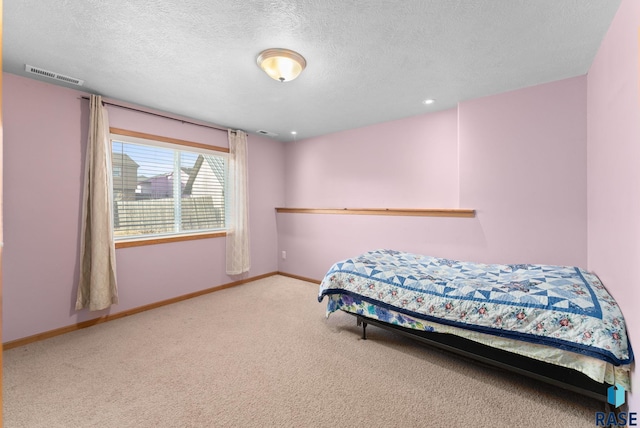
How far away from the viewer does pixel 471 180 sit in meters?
3.13

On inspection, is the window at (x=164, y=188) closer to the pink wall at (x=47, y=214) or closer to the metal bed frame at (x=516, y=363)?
the pink wall at (x=47, y=214)

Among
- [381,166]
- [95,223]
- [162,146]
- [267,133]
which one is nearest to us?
[95,223]

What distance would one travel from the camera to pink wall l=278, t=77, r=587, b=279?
264cm

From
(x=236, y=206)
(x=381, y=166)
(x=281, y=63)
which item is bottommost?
(x=236, y=206)

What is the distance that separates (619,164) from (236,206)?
12.4 ft

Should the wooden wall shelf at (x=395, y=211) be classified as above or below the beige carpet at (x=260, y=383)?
above

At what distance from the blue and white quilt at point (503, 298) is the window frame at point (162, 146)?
199 centimetres

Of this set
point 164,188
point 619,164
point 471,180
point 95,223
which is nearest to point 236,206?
point 164,188

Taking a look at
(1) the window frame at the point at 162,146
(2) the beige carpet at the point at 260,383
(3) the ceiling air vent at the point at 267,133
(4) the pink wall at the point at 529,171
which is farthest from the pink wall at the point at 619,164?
(1) the window frame at the point at 162,146

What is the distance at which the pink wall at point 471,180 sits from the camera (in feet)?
8.65

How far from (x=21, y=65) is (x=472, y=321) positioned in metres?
3.94

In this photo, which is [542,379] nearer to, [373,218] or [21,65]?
[373,218]

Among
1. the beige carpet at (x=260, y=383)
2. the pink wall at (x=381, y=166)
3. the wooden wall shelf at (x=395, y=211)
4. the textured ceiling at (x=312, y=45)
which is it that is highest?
the textured ceiling at (x=312, y=45)

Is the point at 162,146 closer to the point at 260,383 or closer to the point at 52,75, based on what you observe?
the point at 52,75
